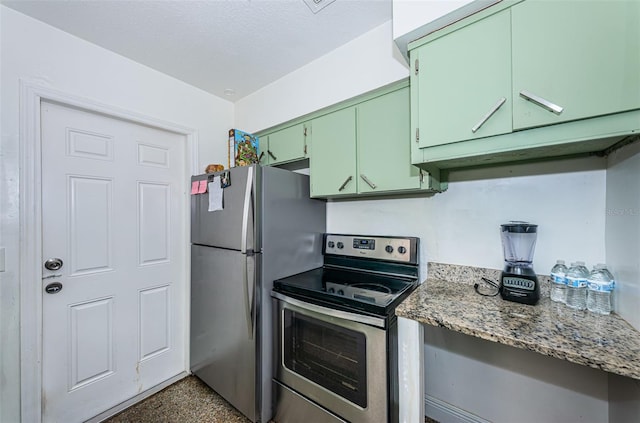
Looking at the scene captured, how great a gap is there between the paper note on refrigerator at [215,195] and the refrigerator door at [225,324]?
0.31 m

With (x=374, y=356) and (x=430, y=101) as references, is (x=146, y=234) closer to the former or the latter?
(x=374, y=356)

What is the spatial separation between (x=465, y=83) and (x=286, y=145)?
1282 millimetres

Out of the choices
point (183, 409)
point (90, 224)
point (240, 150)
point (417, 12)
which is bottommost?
point (183, 409)

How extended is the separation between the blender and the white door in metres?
2.25

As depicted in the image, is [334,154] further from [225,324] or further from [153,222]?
[153,222]

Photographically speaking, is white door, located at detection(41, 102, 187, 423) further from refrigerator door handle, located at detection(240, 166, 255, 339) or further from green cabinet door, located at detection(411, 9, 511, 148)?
green cabinet door, located at detection(411, 9, 511, 148)

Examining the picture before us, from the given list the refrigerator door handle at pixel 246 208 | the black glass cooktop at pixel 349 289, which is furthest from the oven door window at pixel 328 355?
the refrigerator door handle at pixel 246 208

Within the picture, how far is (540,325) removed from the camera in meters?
0.92

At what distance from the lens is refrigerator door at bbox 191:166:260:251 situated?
1.57 meters

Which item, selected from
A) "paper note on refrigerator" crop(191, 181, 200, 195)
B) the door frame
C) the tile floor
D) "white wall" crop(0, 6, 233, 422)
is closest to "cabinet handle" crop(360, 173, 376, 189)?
"paper note on refrigerator" crop(191, 181, 200, 195)

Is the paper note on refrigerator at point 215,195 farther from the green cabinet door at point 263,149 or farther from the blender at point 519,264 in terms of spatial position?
the blender at point 519,264

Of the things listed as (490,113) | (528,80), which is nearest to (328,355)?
(490,113)

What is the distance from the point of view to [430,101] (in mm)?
1147

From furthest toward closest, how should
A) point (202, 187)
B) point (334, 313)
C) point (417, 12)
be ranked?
point (202, 187), point (334, 313), point (417, 12)
